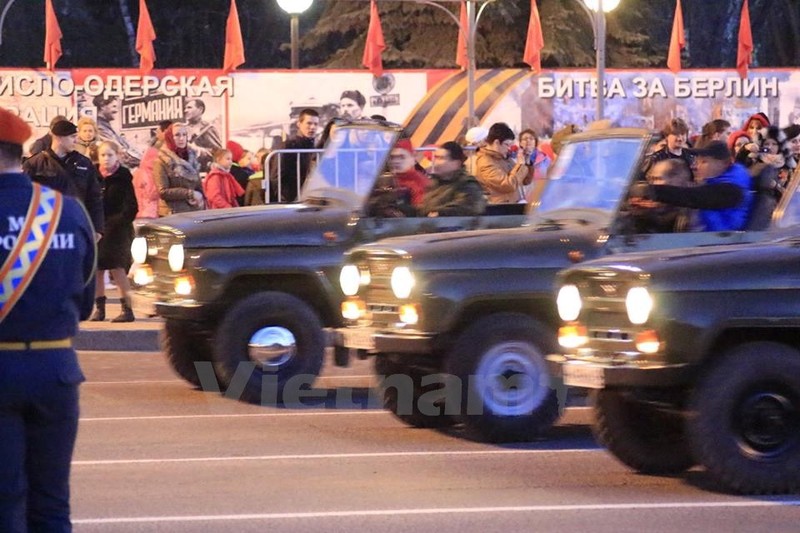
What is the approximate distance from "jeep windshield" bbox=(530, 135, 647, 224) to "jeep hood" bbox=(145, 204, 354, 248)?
171 cm

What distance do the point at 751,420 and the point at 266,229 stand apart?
486 centimetres

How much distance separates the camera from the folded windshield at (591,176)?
1101 cm

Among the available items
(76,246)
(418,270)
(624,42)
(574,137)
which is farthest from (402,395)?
(624,42)

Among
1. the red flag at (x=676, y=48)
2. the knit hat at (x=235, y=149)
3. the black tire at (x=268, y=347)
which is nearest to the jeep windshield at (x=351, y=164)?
the black tire at (x=268, y=347)

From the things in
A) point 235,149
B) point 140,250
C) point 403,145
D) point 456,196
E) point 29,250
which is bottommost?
point 140,250

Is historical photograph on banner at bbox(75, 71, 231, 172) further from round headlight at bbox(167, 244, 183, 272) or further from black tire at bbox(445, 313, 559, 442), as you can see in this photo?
black tire at bbox(445, 313, 559, 442)

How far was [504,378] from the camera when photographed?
428 inches

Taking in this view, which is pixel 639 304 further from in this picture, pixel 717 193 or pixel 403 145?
pixel 403 145

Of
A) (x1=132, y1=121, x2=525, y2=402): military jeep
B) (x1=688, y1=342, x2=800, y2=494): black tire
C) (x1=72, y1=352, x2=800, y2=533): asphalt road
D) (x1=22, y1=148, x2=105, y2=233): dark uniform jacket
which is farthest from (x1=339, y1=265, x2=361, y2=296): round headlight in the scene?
(x1=22, y1=148, x2=105, y2=233): dark uniform jacket

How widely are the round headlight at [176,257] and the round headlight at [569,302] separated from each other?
392cm

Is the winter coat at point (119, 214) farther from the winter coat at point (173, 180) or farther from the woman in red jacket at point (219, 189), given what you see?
the woman in red jacket at point (219, 189)

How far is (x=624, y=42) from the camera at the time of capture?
1789 inches

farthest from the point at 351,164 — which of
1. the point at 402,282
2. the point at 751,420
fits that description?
the point at 751,420

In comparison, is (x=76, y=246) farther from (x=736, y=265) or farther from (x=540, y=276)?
(x=540, y=276)
